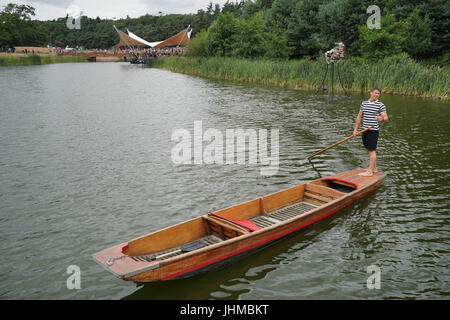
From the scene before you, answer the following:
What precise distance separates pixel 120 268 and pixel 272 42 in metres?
38.4

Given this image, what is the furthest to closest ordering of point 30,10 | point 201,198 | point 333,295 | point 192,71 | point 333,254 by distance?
point 30,10 → point 192,71 → point 201,198 → point 333,254 → point 333,295

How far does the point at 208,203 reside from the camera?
29.5ft

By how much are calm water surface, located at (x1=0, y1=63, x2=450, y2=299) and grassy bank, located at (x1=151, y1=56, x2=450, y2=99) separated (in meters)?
5.42

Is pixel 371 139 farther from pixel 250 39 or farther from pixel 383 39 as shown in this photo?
pixel 250 39

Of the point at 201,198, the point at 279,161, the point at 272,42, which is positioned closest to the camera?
the point at 201,198

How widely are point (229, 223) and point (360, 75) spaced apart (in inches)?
898

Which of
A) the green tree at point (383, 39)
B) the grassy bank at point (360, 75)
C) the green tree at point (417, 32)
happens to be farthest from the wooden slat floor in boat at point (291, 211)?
the green tree at point (417, 32)

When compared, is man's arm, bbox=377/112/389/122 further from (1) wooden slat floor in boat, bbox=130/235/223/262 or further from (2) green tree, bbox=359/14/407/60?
(2) green tree, bbox=359/14/407/60

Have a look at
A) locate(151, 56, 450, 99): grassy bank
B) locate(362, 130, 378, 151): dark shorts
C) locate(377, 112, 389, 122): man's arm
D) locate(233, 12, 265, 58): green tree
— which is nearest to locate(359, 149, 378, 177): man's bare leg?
locate(362, 130, 378, 151): dark shorts

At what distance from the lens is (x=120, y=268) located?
5.34 m

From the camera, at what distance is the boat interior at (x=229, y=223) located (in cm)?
624
